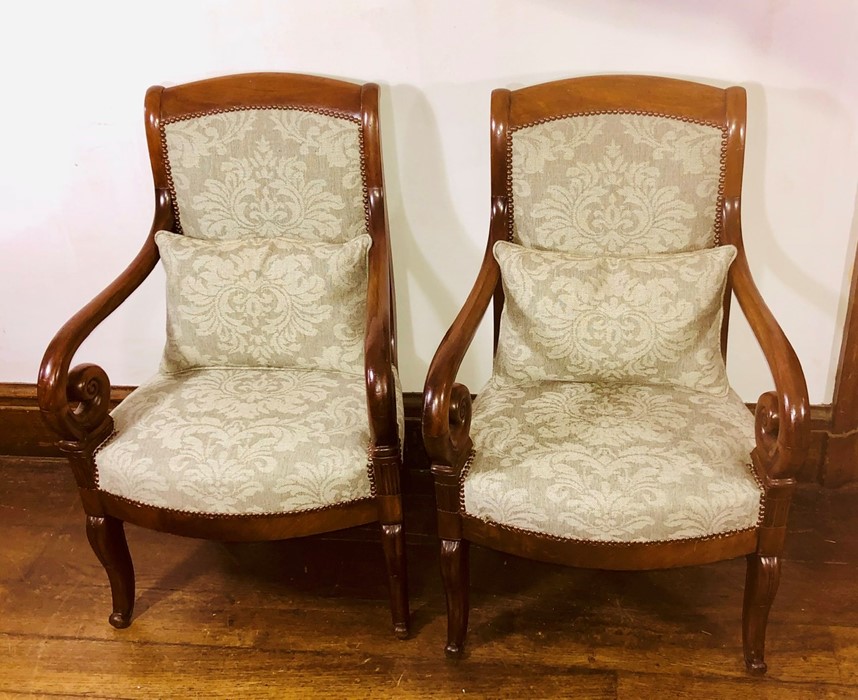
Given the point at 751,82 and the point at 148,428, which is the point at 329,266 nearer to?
the point at 148,428

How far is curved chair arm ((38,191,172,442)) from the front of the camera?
150 centimetres

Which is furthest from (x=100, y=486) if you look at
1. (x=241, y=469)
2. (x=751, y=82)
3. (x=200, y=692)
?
(x=751, y=82)

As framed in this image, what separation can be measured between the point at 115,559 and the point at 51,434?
77 cm

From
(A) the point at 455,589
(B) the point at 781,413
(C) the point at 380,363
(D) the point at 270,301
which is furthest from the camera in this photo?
(D) the point at 270,301

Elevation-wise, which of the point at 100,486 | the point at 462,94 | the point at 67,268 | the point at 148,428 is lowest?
the point at 100,486

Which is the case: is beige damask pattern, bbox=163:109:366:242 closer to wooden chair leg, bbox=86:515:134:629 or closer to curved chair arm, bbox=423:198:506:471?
curved chair arm, bbox=423:198:506:471

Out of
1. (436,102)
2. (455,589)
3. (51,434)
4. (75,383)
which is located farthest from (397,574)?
(51,434)

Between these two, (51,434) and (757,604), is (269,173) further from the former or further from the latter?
(757,604)

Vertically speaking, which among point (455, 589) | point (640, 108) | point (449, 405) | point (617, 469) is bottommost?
point (455, 589)

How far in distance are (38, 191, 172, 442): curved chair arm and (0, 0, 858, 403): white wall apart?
1.46 feet

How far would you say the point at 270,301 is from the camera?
5.56 feet

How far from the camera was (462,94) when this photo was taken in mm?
1800

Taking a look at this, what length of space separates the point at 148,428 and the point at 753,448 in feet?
3.60

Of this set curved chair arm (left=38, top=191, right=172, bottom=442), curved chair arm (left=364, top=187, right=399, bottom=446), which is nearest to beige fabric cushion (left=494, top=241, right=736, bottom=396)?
curved chair arm (left=364, top=187, right=399, bottom=446)
